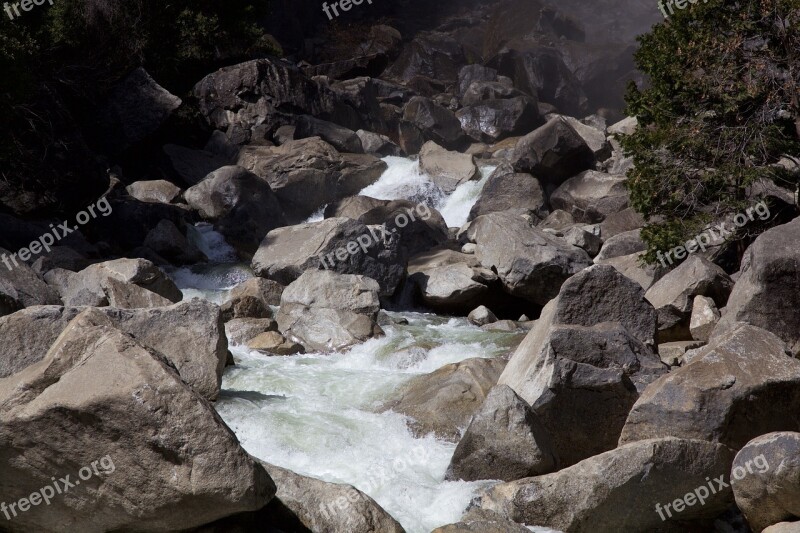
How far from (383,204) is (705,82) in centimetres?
902

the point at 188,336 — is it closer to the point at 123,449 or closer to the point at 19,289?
the point at 19,289

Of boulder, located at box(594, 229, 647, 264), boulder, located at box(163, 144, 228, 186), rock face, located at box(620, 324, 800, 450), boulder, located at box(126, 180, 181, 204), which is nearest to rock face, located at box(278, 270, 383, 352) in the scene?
boulder, located at box(594, 229, 647, 264)

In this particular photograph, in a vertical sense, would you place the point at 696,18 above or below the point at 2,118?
below

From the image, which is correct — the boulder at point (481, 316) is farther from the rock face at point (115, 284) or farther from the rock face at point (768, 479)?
the rock face at point (768, 479)

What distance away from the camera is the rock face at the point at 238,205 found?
21.2 meters

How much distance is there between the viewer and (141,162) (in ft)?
84.7

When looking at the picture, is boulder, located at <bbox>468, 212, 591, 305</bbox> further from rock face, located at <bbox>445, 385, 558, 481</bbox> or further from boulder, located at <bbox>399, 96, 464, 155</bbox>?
boulder, located at <bbox>399, 96, 464, 155</bbox>

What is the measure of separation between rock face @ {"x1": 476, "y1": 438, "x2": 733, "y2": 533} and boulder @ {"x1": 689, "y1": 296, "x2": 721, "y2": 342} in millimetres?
4607

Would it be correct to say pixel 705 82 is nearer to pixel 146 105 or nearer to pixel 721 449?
pixel 721 449

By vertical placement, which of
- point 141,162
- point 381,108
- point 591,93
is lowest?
point 591,93

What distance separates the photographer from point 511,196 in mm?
22156

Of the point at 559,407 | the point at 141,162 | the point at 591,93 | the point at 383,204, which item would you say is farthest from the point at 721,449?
the point at 591,93

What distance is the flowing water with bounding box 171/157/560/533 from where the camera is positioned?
741cm

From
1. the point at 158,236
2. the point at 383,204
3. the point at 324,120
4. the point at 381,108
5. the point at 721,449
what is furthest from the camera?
the point at 381,108
